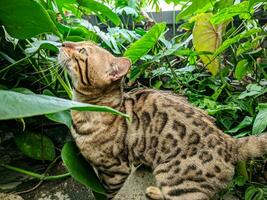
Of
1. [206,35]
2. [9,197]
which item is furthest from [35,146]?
[206,35]

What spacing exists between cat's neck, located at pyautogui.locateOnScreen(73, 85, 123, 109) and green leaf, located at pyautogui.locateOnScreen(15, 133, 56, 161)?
24cm

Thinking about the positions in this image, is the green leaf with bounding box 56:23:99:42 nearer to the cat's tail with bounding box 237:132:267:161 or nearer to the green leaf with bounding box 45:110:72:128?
the green leaf with bounding box 45:110:72:128

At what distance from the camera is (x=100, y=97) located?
1590mm

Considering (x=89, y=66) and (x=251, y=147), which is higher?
(x=89, y=66)

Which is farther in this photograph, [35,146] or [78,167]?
[35,146]

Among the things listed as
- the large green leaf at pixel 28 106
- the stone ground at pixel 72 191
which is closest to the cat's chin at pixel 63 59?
the stone ground at pixel 72 191

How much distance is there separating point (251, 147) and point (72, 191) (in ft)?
Answer: 2.63

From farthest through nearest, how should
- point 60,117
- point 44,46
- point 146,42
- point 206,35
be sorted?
point 206,35
point 146,42
point 44,46
point 60,117

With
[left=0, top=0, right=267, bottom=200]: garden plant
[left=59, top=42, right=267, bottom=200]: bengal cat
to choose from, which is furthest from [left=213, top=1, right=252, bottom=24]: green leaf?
[left=59, top=42, right=267, bottom=200]: bengal cat

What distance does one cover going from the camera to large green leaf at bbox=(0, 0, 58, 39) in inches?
33.6

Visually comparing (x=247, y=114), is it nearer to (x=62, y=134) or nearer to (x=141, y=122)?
(x=141, y=122)

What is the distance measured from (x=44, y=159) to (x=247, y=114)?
1.04 m

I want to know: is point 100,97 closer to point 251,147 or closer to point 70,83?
point 70,83

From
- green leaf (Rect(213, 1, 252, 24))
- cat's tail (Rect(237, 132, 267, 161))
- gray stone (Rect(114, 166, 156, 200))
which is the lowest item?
gray stone (Rect(114, 166, 156, 200))
